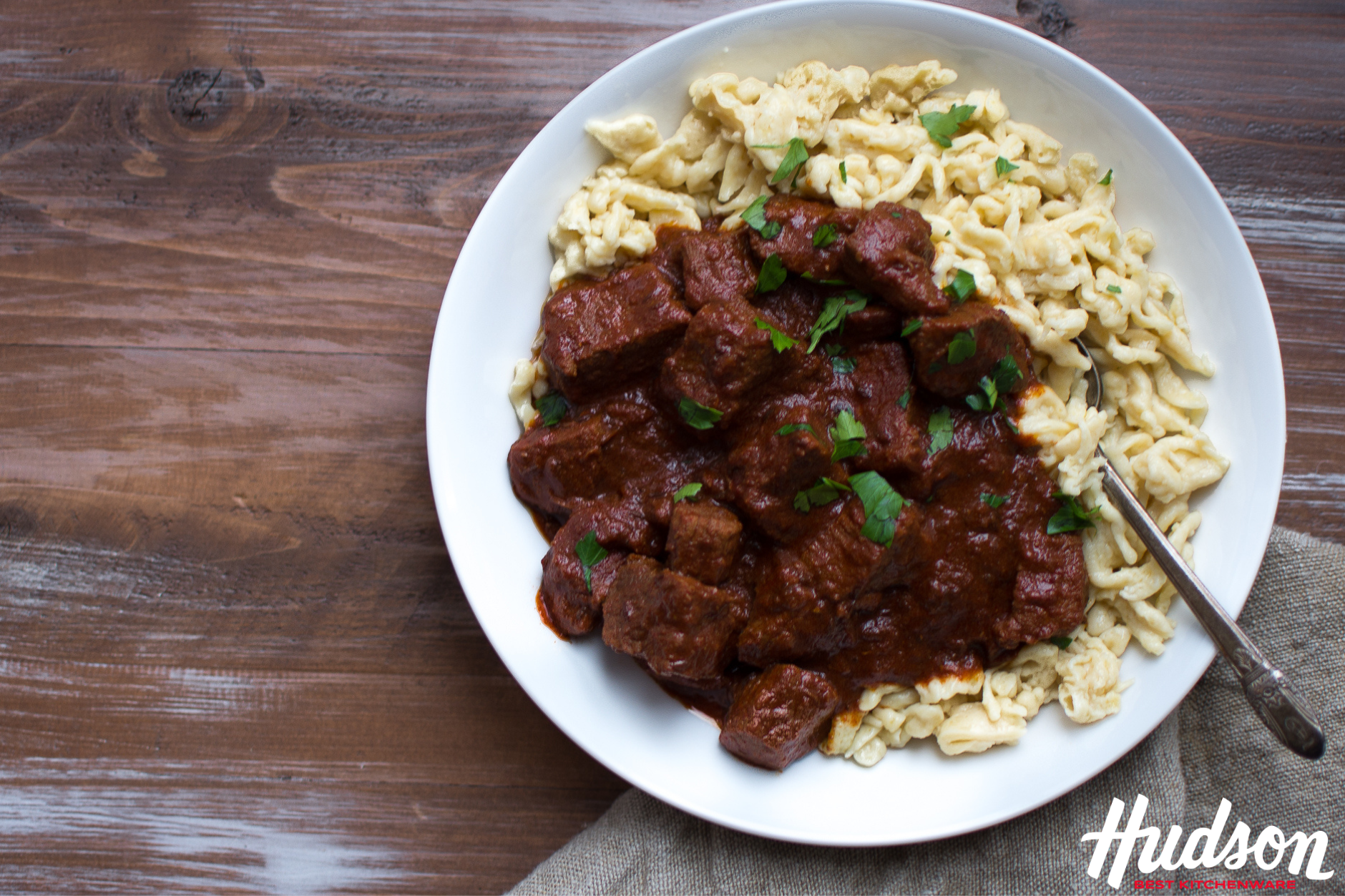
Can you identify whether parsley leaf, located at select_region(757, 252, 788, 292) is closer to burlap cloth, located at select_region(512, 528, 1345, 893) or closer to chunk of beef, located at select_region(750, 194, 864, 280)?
chunk of beef, located at select_region(750, 194, 864, 280)

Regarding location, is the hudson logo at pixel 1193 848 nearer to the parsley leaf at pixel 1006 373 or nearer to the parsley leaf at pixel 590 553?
the parsley leaf at pixel 1006 373

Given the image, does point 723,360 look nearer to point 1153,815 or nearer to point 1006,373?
point 1006,373

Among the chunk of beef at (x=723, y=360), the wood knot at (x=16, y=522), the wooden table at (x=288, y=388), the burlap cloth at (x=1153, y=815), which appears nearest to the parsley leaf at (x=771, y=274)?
the chunk of beef at (x=723, y=360)

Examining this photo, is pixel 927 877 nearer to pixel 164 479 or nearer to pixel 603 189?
pixel 603 189

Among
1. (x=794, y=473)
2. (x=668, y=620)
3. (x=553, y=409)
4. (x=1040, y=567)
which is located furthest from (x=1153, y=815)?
(x=553, y=409)

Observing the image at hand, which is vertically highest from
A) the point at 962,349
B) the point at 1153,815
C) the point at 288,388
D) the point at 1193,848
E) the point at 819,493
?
the point at 962,349

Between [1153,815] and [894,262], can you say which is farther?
[1153,815]

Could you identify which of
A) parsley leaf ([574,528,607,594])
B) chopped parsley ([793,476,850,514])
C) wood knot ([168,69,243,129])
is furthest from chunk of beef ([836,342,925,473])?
wood knot ([168,69,243,129])
